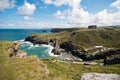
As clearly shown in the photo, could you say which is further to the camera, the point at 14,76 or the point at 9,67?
the point at 9,67

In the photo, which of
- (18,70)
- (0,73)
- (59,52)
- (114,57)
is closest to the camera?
(0,73)

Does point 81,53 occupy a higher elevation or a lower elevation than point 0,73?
lower

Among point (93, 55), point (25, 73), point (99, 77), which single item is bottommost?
point (93, 55)

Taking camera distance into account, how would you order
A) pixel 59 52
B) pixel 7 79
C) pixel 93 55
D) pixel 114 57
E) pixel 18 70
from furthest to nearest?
1. pixel 59 52
2. pixel 93 55
3. pixel 114 57
4. pixel 18 70
5. pixel 7 79

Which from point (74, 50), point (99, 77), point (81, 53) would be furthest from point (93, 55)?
point (99, 77)

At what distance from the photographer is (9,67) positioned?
31.2 metres

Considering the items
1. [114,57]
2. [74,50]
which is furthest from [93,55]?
[114,57]

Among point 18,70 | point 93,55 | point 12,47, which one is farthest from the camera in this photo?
point 93,55

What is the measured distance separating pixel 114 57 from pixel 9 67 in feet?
347

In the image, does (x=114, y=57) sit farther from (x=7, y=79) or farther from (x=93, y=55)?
(x=7, y=79)

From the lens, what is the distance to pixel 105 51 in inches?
6875

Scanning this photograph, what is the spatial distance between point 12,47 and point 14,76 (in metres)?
25.0

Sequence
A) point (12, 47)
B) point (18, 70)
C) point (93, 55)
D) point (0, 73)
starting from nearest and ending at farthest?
1. point (0, 73)
2. point (18, 70)
3. point (12, 47)
4. point (93, 55)

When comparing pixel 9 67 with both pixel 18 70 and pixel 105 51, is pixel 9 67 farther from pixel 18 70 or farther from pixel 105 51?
A: pixel 105 51
